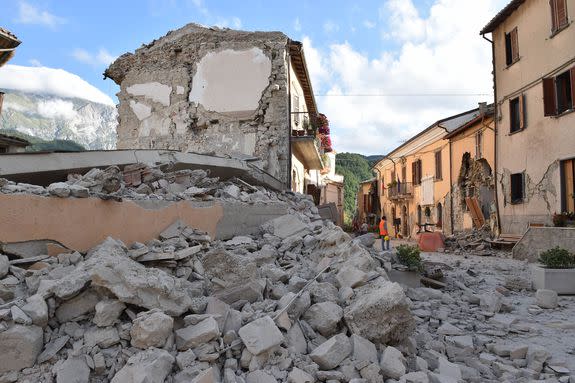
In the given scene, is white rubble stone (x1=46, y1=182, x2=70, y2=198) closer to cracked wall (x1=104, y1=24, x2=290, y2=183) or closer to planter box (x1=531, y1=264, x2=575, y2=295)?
cracked wall (x1=104, y1=24, x2=290, y2=183)

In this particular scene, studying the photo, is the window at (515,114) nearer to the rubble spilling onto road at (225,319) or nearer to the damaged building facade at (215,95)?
the damaged building facade at (215,95)

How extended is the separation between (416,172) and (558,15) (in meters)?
14.3

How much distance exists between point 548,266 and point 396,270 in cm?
308

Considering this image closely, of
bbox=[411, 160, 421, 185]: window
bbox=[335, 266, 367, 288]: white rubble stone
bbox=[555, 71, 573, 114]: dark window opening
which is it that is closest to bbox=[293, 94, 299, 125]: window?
bbox=[555, 71, 573, 114]: dark window opening

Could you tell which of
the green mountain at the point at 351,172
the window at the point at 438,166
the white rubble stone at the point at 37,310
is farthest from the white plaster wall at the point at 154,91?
the green mountain at the point at 351,172

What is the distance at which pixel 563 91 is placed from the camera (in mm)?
12492

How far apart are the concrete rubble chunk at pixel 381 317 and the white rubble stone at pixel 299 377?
84cm

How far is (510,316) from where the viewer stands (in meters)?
6.14

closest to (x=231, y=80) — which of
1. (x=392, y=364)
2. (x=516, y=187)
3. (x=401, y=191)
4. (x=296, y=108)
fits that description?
(x=296, y=108)

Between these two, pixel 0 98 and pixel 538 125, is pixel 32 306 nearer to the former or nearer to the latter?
pixel 538 125

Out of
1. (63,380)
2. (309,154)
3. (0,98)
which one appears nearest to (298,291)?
(63,380)

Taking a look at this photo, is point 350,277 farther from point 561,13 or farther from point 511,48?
point 511,48

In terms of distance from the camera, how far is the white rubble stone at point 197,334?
10.5ft

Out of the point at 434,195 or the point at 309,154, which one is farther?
the point at 434,195
